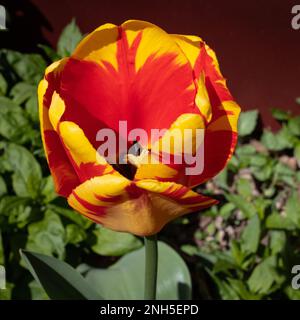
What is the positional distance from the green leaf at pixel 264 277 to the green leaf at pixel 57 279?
527 mm

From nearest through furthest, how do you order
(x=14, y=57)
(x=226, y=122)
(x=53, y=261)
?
(x=226, y=122) < (x=53, y=261) < (x=14, y=57)

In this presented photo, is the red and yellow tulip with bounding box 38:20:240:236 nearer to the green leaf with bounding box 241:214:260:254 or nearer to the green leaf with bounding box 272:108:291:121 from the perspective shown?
the green leaf with bounding box 241:214:260:254

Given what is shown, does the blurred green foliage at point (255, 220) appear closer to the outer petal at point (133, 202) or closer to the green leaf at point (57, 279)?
the green leaf at point (57, 279)

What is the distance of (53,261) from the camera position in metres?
1.00

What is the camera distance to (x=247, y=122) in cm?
186

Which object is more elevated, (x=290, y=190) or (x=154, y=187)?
(x=154, y=187)

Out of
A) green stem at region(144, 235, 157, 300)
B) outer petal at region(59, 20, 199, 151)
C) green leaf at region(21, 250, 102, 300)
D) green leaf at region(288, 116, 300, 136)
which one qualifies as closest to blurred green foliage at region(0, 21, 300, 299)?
green leaf at region(288, 116, 300, 136)

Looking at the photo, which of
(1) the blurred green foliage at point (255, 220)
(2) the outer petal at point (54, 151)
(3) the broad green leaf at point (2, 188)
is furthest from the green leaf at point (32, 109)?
(2) the outer petal at point (54, 151)

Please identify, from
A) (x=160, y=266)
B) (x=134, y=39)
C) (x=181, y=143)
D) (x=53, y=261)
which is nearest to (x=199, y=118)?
(x=181, y=143)

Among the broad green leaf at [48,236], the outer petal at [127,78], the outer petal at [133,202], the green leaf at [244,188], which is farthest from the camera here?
the green leaf at [244,188]

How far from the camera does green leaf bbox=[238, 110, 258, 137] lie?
1.85 m

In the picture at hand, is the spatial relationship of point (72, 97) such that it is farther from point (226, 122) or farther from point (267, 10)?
point (267, 10)

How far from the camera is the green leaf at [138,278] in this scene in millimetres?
1270

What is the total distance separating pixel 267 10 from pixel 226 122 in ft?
3.48
